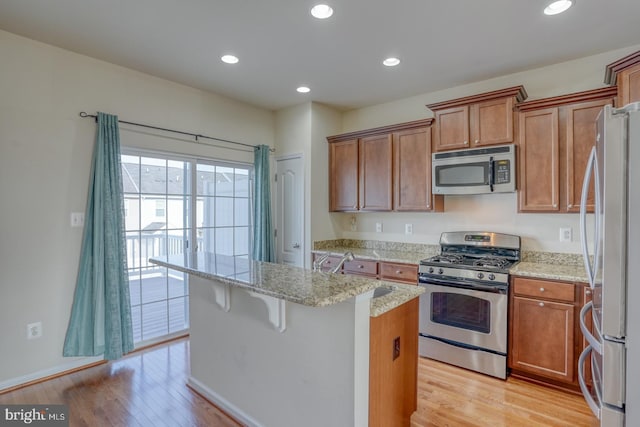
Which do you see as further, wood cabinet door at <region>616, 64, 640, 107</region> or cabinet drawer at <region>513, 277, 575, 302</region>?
cabinet drawer at <region>513, 277, 575, 302</region>

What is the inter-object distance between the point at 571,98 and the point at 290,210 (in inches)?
123

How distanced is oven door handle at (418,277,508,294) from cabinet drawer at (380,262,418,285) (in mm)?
104

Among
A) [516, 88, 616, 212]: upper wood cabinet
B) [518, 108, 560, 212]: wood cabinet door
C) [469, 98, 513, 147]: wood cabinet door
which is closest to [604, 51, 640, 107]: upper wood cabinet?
[516, 88, 616, 212]: upper wood cabinet

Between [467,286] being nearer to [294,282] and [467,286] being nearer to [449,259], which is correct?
[449,259]

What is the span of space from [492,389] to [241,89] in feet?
12.3

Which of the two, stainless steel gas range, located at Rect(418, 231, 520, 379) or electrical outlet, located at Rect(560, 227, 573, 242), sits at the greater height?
electrical outlet, located at Rect(560, 227, 573, 242)

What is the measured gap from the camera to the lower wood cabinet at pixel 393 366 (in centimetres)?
170

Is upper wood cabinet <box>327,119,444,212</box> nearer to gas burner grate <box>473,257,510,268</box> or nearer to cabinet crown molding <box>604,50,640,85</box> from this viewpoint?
gas burner grate <box>473,257,510,268</box>

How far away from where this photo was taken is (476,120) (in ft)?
10.5

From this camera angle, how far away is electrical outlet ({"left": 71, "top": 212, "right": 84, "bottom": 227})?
9.65ft

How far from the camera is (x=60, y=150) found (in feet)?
9.41

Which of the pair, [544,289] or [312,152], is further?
[312,152]

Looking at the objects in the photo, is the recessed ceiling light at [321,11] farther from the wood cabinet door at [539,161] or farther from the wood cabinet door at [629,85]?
the wood cabinet door at [629,85]

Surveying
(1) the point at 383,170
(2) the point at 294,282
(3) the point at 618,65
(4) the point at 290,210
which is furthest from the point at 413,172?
(2) the point at 294,282
